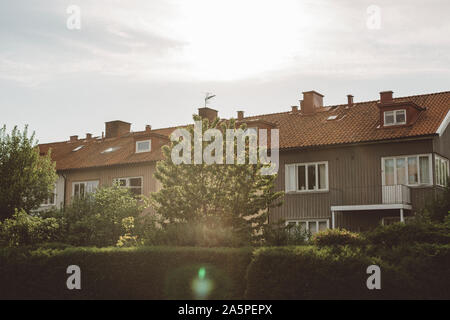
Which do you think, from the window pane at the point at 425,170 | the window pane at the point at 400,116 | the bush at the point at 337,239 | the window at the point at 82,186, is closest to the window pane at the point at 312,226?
the window pane at the point at 425,170

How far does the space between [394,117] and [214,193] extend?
471 inches

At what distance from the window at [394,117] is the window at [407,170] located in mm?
2066

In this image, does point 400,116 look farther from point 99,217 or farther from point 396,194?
point 99,217

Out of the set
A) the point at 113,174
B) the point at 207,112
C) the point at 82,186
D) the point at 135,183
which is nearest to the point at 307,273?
the point at 135,183

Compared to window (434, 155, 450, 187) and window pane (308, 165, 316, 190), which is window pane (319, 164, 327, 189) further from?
window (434, 155, 450, 187)

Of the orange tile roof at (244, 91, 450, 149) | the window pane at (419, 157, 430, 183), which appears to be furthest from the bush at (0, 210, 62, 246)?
the window pane at (419, 157, 430, 183)

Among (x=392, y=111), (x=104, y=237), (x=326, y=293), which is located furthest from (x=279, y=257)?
(x=392, y=111)

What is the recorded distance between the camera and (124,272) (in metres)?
16.8

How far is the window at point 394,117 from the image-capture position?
2776 cm

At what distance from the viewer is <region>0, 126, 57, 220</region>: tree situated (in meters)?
27.0

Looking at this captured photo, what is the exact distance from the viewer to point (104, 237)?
23.1 metres
